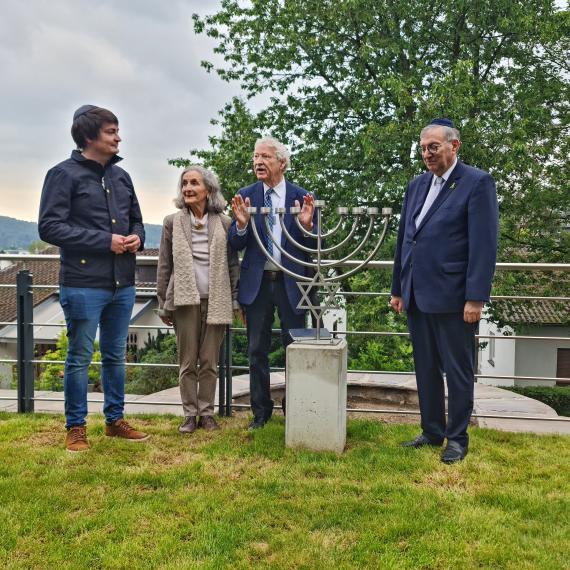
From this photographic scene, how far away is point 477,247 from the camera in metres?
2.75

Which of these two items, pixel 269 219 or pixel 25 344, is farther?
pixel 25 344

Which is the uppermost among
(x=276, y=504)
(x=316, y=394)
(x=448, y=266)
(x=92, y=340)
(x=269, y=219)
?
(x=269, y=219)

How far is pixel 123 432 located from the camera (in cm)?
328

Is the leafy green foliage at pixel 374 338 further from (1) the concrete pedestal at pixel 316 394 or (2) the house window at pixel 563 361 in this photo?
(2) the house window at pixel 563 361

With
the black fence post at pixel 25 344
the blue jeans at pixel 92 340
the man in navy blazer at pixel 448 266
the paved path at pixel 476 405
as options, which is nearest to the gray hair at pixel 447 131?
the man in navy blazer at pixel 448 266

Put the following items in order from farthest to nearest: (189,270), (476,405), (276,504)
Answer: (476,405) → (189,270) → (276,504)

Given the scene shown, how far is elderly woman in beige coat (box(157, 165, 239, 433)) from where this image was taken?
3.29 m

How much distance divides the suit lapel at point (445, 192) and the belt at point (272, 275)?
828mm

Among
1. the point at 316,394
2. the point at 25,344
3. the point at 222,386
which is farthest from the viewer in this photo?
the point at 25,344

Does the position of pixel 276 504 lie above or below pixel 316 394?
below

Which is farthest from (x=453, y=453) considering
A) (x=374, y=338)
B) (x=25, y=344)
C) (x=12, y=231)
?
(x=12, y=231)

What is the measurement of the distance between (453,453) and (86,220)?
2.16m

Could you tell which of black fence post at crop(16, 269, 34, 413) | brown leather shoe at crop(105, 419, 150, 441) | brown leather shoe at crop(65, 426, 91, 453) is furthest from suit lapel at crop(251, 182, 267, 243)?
black fence post at crop(16, 269, 34, 413)

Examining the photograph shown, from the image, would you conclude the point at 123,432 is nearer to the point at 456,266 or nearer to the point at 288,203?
the point at 288,203
